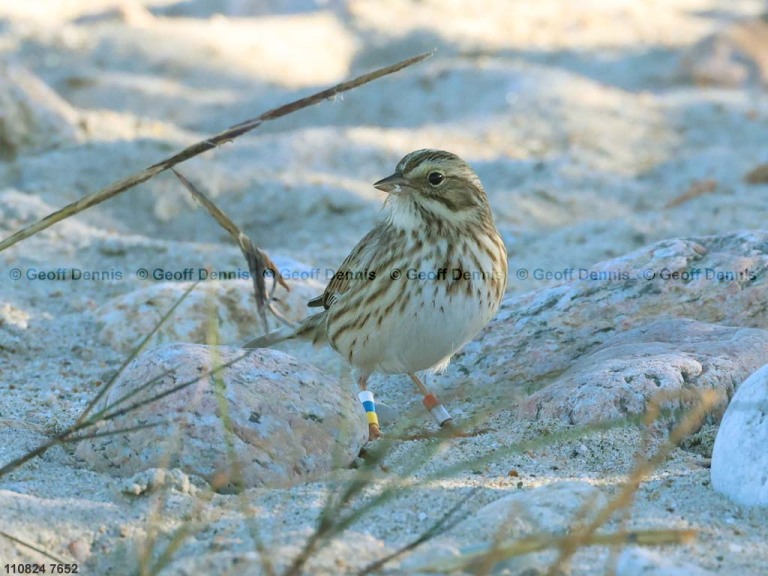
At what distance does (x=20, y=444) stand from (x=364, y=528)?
1.39 meters

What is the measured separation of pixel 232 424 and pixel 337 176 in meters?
4.70

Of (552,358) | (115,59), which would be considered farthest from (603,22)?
(552,358)

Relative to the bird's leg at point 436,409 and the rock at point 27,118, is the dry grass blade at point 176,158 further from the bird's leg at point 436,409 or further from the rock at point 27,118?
the rock at point 27,118

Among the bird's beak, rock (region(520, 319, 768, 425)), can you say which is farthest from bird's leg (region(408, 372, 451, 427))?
the bird's beak

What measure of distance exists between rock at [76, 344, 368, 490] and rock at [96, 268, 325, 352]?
4.77ft

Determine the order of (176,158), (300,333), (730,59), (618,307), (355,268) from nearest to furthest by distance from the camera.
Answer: (176,158) < (355,268) < (618,307) < (300,333) < (730,59)

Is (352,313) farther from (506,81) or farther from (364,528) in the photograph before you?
(506,81)

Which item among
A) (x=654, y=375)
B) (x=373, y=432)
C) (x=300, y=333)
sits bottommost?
(x=373, y=432)

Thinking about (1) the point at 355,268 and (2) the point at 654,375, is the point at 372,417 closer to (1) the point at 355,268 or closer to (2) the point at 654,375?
(1) the point at 355,268

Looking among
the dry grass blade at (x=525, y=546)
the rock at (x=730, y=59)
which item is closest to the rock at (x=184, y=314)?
the dry grass blade at (x=525, y=546)

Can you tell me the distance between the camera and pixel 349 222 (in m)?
7.66

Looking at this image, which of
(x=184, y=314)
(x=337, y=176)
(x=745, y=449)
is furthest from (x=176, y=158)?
(x=337, y=176)

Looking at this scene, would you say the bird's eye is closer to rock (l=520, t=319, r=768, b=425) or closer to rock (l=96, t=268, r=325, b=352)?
rock (l=520, t=319, r=768, b=425)

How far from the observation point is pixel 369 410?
468 cm
